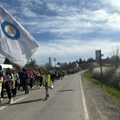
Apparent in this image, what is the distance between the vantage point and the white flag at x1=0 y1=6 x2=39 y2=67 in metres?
16.2

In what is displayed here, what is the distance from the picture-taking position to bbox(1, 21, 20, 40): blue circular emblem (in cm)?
1662

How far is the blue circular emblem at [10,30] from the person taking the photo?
655 inches

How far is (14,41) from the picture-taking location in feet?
54.8

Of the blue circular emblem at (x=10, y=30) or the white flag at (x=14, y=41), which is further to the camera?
the blue circular emblem at (x=10, y=30)

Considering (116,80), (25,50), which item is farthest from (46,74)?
(116,80)

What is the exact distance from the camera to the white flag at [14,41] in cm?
1620

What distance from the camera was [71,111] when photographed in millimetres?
15898

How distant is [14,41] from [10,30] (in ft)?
1.77

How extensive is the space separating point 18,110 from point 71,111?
2186 millimetres

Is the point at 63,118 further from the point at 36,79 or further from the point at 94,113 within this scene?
the point at 36,79

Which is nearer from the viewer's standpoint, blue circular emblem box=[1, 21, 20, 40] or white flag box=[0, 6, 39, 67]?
white flag box=[0, 6, 39, 67]

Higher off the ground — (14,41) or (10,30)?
(10,30)

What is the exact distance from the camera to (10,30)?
1688 centimetres

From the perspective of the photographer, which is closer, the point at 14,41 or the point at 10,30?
the point at 14,41
